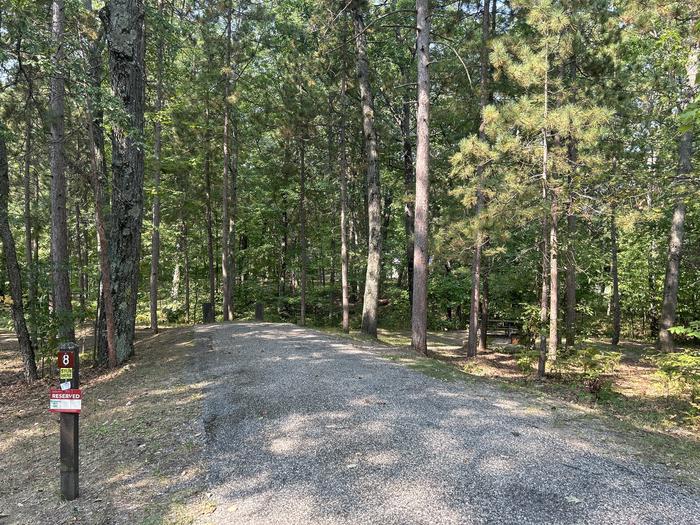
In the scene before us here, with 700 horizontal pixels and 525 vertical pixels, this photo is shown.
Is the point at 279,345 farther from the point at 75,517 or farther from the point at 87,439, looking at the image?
the point at 75,517

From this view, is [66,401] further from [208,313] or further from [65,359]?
[208,313]

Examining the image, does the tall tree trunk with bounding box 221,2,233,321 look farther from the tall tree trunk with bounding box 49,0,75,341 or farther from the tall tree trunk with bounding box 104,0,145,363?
the tall tree trunk with bounding box 104,0,145,363

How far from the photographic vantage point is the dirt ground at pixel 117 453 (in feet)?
9.81

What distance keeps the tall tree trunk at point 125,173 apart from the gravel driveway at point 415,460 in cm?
408

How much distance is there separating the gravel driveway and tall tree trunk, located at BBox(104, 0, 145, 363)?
408 centimetres

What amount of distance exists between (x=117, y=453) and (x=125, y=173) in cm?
617

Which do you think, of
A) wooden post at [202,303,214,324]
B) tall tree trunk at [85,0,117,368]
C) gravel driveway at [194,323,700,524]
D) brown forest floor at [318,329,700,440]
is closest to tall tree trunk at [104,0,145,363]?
tall tree trunk at [85,0,117,368]

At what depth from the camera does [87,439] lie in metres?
4.38

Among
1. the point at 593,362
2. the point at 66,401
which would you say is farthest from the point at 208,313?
the point at 66,401

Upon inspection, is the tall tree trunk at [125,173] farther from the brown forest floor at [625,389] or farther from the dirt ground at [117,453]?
the brown forest floor at [625,389]

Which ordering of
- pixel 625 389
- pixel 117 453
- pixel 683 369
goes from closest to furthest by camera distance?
pixel 117 453
pixel 683 369
pixel 625 389

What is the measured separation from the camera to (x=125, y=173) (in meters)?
8.34

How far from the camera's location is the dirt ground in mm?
2990

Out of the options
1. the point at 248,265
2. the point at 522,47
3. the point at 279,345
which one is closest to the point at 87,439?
the point at 279,345
